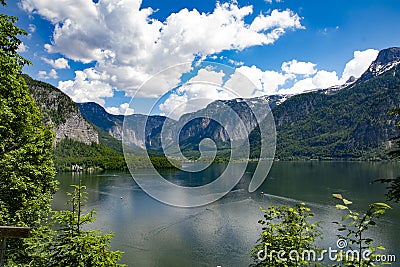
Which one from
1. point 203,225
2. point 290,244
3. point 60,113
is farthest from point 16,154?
point 60,113

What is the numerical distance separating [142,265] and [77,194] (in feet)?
65.4

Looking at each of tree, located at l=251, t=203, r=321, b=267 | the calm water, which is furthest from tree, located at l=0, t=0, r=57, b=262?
the calm water

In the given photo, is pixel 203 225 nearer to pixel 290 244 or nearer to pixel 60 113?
pixel 290 244

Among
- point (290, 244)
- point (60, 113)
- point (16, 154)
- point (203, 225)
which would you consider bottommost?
point (203, 225)

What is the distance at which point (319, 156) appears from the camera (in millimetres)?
199750

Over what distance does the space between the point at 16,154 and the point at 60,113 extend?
19424 cm

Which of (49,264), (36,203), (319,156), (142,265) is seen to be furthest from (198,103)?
(319,156)

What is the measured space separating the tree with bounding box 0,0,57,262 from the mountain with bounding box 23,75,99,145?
173576 mm

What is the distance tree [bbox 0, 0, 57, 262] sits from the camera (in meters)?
6.90

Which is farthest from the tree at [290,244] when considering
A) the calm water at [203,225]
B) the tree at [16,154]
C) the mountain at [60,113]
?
the mountain at [60,113]

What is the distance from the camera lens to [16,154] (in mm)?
8922

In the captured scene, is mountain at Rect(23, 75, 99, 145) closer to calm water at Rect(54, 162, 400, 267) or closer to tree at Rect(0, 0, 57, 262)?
calm water at Rect(54, 162, 400, 267)

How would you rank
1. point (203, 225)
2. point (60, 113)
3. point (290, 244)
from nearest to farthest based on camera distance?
1. point (290, 244)
2. point (203, 225)
3. point (60, 113)

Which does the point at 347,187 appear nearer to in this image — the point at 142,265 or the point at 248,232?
the point at 248,232
